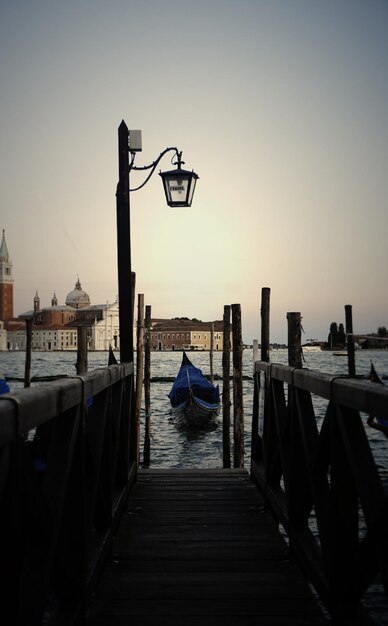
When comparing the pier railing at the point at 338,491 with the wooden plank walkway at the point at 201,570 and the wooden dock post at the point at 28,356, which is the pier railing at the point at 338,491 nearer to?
the wooden plank walkway at the point at 201,570

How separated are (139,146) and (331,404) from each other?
409 cm

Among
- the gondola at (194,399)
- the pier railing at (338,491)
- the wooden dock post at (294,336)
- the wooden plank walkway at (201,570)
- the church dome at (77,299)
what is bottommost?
the gondola at (194,399)

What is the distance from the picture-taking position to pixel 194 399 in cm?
2030

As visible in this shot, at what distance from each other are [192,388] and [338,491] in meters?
18.1

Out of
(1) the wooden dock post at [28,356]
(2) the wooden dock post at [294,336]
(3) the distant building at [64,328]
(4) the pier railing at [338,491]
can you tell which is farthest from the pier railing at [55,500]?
(3) the distant building at [64,328]

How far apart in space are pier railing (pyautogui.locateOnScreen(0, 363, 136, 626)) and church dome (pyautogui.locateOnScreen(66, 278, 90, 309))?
160 meters


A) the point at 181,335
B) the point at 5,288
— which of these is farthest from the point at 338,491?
the point at 5,288

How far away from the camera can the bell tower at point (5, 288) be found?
147625mm

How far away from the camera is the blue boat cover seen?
2034 centimetres

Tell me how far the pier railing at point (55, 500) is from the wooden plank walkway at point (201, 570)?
7.8 inches

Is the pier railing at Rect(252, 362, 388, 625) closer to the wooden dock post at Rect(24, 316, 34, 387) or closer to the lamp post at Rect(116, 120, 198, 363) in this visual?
the lamp post at Rect(116, 120, 198, 363)

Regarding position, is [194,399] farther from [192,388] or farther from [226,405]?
[226,405]

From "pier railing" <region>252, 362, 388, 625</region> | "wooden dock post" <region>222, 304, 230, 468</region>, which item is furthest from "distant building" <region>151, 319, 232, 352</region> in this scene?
"pier railing" <region>252, 362, 388, 625</region>

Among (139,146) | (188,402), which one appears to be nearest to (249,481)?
(139,146)
